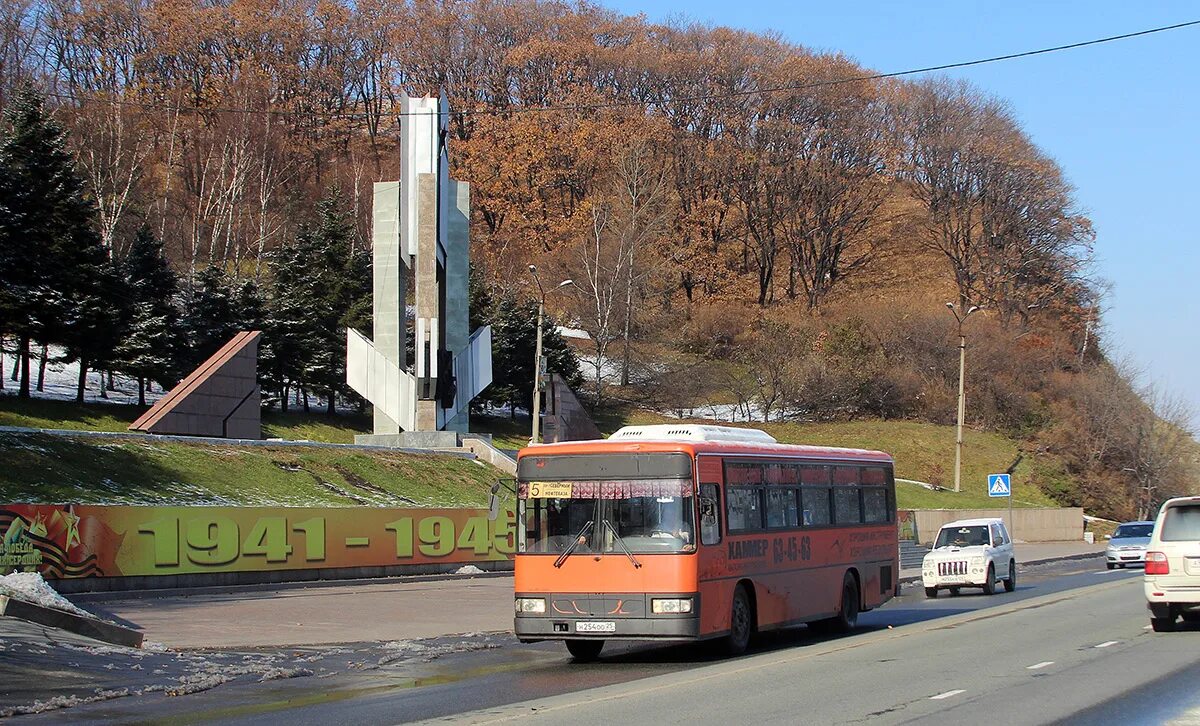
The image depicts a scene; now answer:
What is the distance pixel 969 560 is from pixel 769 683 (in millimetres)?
17575

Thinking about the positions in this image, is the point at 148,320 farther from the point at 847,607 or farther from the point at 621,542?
the point at 621,542

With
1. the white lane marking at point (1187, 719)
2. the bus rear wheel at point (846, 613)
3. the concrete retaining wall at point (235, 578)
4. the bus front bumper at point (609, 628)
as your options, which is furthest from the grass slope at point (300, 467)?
the white lane marking at point (1187, 719)

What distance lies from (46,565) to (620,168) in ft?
204

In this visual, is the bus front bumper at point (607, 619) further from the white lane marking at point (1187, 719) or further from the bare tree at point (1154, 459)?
the bare tree at point (1154, 459)

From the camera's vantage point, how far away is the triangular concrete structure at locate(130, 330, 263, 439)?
3741cm

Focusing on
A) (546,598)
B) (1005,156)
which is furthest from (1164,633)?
(1005,156)

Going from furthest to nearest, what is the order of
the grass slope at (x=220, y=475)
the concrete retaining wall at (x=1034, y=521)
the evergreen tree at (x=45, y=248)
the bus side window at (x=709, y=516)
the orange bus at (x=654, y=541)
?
the concrete retaining wall at (x=1034, y=521) < the evergreen tree at (x=45, y=248) < the grass slope at (x=220, y=475) < the bus side window at (x=709, y=516) < the orange bus at (x=654, y=541)

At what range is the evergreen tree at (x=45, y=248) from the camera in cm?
4034

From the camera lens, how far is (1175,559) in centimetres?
1634

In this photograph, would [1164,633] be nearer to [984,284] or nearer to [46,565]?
[46,565]

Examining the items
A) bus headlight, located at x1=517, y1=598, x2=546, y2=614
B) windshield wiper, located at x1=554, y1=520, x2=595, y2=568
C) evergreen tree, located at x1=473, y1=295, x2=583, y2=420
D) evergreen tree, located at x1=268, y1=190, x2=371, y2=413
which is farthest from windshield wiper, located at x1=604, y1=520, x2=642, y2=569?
evergreen tree, located at x1=473, y1=295, x2=583, y2=420

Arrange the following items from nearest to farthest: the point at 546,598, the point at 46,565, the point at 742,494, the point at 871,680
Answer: the point at 871,680 < the point at 546,598 < the point at 742,494 < the point at 46,565

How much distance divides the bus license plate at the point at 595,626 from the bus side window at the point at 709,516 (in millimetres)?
1437

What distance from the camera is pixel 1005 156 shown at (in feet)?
273
